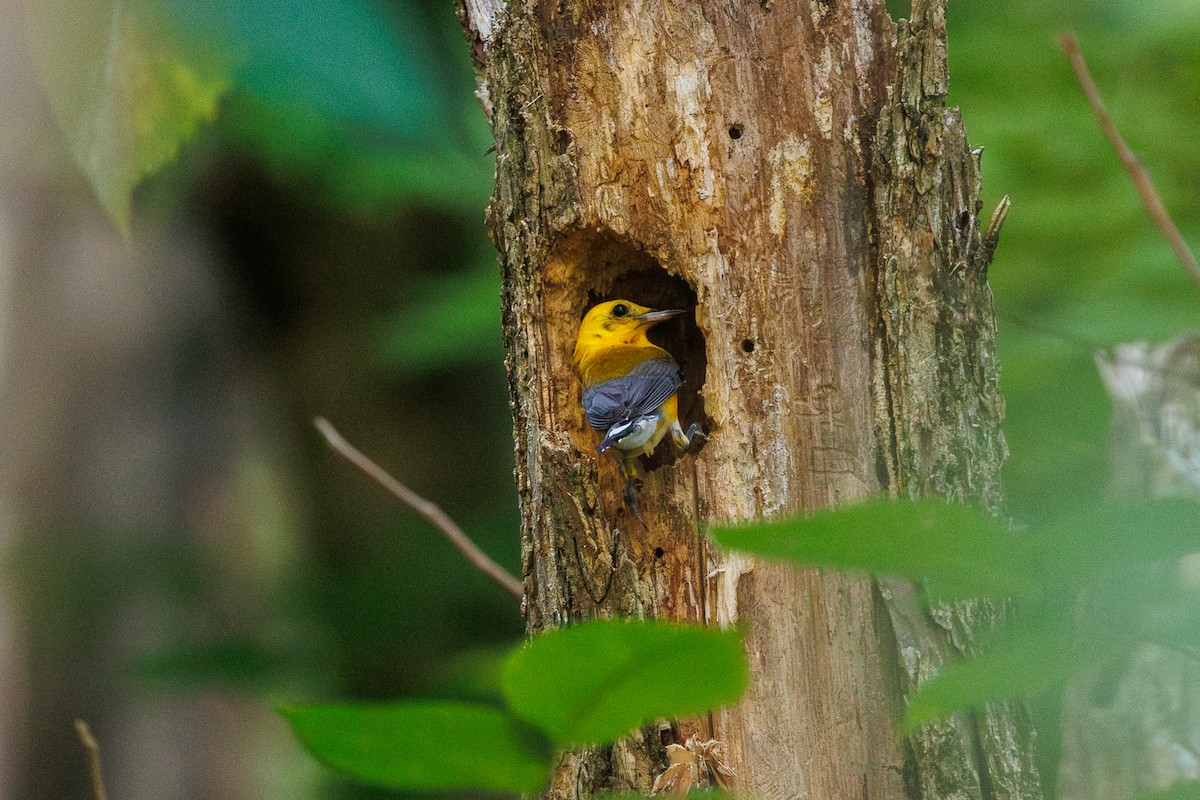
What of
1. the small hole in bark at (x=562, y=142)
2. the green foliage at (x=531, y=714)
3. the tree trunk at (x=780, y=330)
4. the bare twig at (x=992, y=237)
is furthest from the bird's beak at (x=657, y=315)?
the green foliage at (x=531, y=714)

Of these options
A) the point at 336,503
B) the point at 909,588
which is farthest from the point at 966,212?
the point at 336,503

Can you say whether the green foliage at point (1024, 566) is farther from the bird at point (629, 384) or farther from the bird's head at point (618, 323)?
the bird's head at point (618, 323)

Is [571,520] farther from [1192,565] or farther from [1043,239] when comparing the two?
[1043,239]

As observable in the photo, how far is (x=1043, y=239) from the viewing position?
4.07 metres

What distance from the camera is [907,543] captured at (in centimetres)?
58

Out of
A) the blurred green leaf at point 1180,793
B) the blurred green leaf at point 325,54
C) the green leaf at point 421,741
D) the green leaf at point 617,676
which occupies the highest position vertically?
the blurred green leaf at point 325,54

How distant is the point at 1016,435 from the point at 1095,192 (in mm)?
1007

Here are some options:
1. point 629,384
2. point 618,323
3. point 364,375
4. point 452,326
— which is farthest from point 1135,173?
point 364,375

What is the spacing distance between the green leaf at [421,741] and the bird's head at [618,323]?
2349 mm

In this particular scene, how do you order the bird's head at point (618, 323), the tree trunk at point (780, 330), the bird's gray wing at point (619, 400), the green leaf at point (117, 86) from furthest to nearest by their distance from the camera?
the bird's head at point (618, 323) < the bird's gray wing at point (619, 400) < the tree trunk at point (780, 330) < the green leaf at point (117, 86)

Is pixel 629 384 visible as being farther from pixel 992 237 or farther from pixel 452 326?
pixel 452 326

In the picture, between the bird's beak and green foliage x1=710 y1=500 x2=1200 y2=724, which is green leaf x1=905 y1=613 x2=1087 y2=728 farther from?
the bird's beak

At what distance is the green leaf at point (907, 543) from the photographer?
56 centimetres

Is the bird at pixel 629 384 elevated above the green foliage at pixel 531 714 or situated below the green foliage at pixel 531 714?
above
